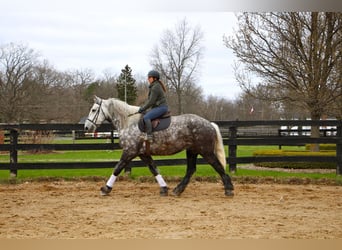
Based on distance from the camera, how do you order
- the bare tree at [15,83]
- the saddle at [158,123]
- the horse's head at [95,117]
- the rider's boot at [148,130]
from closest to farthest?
the rider's boot at [148,130] → the saddle at [158,123] → the horse's head at [95,117] → the bare tree at [15,83]

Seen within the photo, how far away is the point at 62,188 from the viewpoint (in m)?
7.77

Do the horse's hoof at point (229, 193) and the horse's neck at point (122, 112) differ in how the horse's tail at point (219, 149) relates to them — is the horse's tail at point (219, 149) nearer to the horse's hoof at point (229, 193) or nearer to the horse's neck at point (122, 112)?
the horse's hoof at point (229, 193)

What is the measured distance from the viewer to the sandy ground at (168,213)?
446 cm

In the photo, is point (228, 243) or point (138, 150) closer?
point (228, 243)

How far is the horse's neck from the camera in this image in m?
7.03

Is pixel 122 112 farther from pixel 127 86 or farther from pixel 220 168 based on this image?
pixel 127 86

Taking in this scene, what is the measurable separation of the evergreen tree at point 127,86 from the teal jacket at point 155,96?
24796mm

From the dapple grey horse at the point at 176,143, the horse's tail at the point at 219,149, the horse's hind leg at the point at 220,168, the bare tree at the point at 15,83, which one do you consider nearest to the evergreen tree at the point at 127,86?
the bare tree at the point at 15,83

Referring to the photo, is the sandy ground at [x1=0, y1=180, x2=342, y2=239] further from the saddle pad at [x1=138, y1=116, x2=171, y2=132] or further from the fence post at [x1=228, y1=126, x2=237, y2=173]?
the fence post at [x1=228, y1=126, x2=237, y2=173]

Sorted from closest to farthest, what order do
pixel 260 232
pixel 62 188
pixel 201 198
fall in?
pixel 260 232
pixel 201 198
pixel 62 188

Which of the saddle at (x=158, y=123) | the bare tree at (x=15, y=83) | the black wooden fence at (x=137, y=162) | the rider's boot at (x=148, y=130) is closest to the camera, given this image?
the rider's boot at (x=148, y=130)

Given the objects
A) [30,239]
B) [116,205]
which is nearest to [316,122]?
[116,205]

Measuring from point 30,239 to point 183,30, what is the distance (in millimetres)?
29526

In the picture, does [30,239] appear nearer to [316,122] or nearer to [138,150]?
[138,150]
